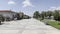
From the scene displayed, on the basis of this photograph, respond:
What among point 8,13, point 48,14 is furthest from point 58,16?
point 48,14

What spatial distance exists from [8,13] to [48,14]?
1529 inches

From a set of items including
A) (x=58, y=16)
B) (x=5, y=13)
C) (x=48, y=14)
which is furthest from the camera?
(x=48, y=14)

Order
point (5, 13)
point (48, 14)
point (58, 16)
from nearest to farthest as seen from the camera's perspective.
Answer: point (58, 16)
point (5, 13)
point (48, 14)

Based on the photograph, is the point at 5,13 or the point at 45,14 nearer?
the point at 5,13

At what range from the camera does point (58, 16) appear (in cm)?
5997

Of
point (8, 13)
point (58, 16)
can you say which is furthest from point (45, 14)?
point (58, 16)

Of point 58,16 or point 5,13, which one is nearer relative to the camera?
point 58,16

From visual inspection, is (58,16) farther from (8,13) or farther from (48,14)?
(48,14)

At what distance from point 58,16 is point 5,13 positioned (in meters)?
32.4

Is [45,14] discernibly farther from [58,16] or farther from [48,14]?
[58,16]

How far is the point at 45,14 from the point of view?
110500 mm

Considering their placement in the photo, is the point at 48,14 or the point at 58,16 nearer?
the point at 58,16

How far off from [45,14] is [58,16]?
50.6 meters

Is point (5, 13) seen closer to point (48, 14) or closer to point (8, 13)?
point (8, 13)
